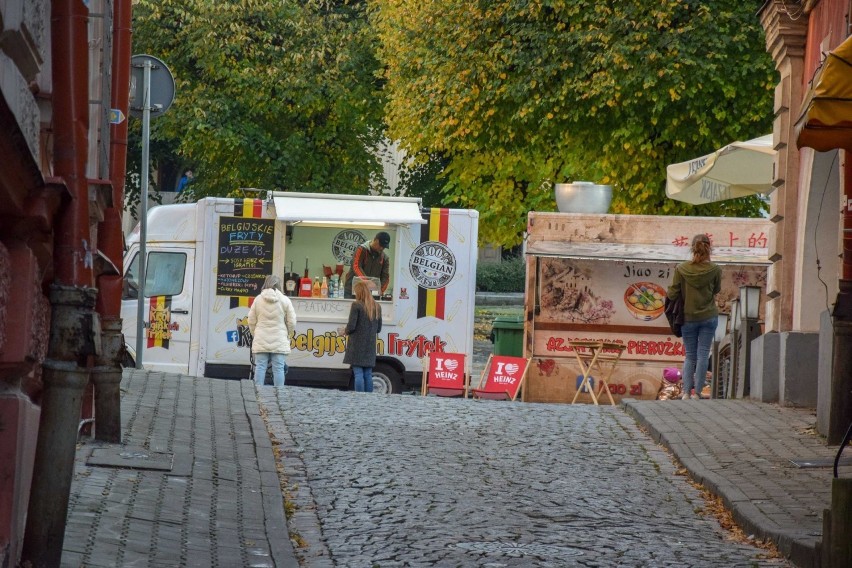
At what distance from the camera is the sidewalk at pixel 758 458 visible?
7.75 m

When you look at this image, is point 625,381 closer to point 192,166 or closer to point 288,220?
point 288,220

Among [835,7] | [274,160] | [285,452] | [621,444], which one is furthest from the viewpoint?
[274,160]

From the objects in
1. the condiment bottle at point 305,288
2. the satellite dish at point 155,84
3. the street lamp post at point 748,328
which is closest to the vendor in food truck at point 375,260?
the condiment bottle at point 305,288

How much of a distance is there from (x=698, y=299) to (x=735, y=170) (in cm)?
181

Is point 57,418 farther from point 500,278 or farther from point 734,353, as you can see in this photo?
point 500,278

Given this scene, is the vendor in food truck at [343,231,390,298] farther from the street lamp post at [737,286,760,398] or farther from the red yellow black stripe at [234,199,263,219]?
the street lamp post at [737,286,760,398]

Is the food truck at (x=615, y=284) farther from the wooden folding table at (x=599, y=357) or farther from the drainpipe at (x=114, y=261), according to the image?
the drainpipe at (x=114, y=261)

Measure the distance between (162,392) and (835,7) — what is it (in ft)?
21.9

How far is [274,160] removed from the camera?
107 ft

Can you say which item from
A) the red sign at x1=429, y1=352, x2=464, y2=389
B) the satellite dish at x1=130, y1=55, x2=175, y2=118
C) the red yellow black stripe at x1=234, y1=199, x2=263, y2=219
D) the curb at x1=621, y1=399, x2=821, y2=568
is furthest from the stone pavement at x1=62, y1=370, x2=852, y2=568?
the red yellow black stripe at x1=234, y1=199, x2=263, y2=219

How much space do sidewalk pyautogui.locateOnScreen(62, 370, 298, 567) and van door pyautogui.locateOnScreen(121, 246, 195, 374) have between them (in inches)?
286

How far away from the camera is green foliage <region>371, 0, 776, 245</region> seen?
23.3 metres

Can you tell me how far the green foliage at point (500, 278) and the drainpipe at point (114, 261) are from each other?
36070 millimetres

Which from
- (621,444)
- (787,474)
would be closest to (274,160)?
(621,444)
